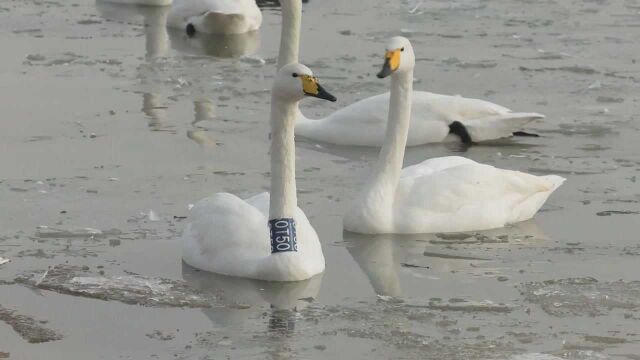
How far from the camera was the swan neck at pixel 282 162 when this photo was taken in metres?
8.97

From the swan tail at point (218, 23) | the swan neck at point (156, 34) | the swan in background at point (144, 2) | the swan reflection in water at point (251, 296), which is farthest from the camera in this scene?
the swan in background at point (144, 2)

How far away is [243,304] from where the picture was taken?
334 inches

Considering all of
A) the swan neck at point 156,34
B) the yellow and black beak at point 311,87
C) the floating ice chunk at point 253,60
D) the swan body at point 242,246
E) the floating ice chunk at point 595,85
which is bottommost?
the swan neck at point 156,34

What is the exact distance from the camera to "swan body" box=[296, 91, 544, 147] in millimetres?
12898

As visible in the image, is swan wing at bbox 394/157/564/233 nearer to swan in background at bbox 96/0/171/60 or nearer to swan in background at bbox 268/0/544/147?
swan in background at bbox 268/0/544/147

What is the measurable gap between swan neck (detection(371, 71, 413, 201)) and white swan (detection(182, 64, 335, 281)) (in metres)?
1.21

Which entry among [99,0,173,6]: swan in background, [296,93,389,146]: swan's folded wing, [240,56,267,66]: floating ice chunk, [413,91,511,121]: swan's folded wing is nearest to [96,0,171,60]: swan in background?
[99,0,173,6]: swan in background

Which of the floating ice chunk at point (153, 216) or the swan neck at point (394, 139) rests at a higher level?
the swan neck at point (394, 139)

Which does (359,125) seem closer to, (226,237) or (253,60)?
(253,60)

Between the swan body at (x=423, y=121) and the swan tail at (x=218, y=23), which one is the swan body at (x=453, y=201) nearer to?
the swan body at (x=423, y=121)

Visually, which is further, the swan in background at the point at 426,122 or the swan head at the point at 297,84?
the swan in background at the point at 426,122

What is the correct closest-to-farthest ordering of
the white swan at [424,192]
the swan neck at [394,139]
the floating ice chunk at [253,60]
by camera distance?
the white swan at [424,192] < the swan neck at [394,139] < the floating ice chunk at [253,60]

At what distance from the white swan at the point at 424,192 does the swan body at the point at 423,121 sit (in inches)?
89.9

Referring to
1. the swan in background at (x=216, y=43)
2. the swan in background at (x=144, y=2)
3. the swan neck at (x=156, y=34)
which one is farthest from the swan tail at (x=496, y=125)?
the swan in background at (x=144, y=2)
